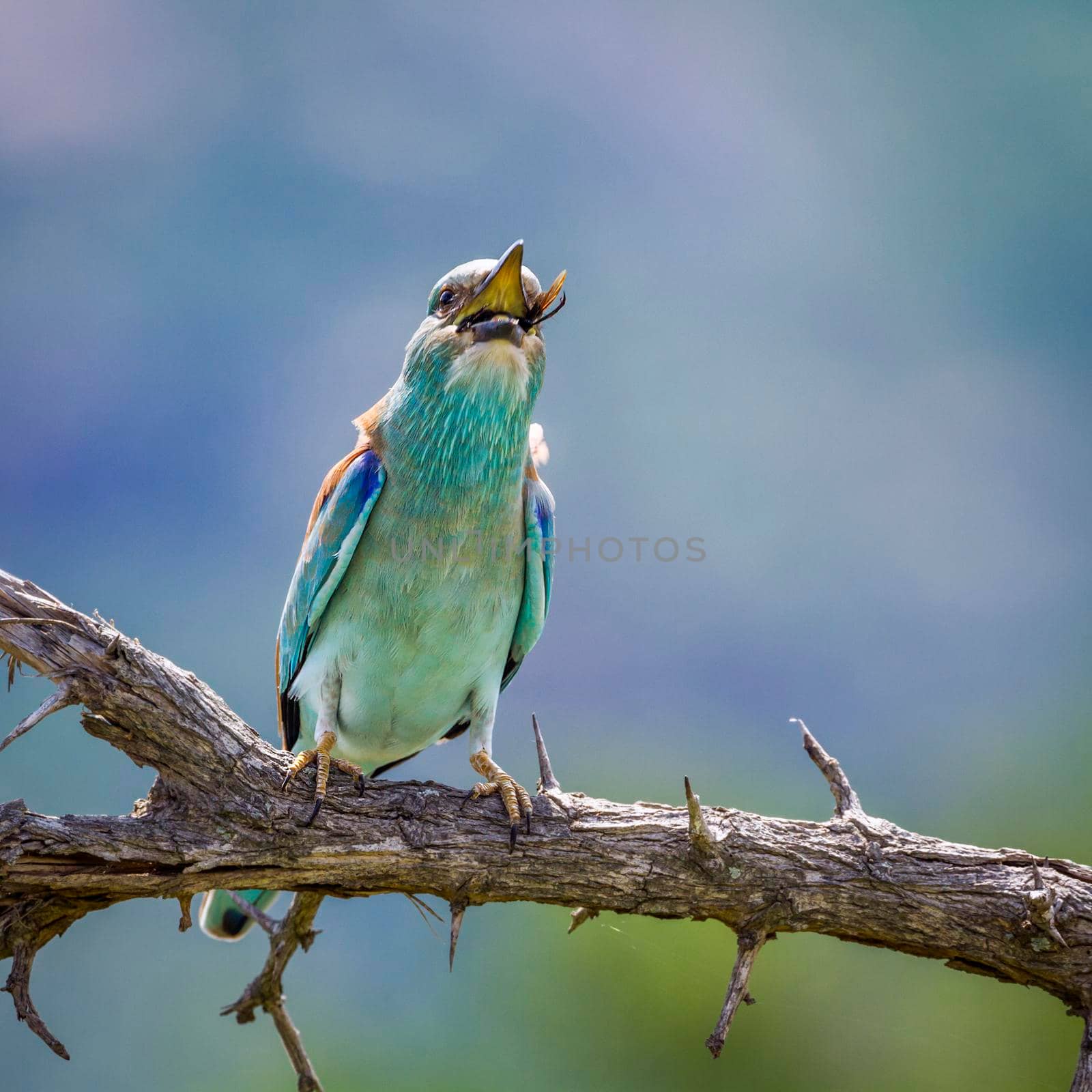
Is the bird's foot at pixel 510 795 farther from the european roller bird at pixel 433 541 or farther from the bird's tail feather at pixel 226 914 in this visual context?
the bird's tail feather at pixel 226 914

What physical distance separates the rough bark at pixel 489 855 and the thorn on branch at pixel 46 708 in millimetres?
12

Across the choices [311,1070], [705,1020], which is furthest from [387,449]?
[705,1020]

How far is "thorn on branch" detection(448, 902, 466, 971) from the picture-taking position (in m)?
2.73

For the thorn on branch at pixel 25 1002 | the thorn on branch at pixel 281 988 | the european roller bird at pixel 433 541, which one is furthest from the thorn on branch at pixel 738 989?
the thorn on branch at pixel 25 1002

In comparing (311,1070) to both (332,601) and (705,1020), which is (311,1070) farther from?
(705,1020)

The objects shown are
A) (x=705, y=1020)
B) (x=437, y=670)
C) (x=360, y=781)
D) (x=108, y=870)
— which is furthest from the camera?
(x=705, y=1020)

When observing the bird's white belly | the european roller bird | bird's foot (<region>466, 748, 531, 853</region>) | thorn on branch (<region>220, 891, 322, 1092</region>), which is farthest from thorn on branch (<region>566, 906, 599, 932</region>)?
the bird's white belly

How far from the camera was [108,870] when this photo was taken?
265 cm

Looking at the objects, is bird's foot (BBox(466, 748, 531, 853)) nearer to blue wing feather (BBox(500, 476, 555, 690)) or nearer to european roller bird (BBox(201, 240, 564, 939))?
european roller bird (BBox(201, 240, 564, 939))

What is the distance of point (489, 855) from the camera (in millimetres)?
2934

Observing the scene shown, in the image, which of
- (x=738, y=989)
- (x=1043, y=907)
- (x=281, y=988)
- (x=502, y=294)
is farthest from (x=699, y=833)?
(x=502, y=294)

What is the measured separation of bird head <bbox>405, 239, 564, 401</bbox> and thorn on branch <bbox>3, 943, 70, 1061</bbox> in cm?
200

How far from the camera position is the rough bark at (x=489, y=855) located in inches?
106

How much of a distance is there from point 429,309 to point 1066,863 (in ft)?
8.38
